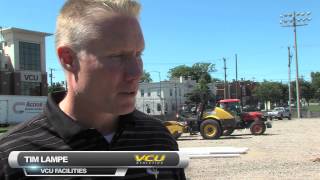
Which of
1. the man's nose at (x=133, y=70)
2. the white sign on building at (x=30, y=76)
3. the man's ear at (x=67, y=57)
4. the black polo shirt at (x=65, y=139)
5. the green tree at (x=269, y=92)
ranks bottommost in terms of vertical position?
the black polo shirt at (x=65, y=139)

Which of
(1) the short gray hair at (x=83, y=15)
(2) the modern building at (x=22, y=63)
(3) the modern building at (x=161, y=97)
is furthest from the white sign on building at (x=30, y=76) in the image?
(1) the short gray hair at (x=83, y=15)

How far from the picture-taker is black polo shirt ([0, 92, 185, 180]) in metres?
1.81

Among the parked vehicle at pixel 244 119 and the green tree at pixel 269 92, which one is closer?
the parked vehicle at pixel 244 119

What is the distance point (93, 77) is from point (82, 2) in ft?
0.92

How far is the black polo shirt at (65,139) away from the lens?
5.93 ft

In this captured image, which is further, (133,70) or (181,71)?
(181,71)

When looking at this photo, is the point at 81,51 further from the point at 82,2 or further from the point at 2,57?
the point at 2,57

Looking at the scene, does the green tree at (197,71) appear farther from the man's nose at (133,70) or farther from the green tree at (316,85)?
the man's nose at (133,70)

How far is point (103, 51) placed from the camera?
5.57ft

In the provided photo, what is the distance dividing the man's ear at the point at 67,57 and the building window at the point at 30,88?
3043 inches

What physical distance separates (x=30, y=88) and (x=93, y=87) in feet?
260

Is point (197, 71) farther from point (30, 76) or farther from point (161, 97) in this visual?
point (30, 76)

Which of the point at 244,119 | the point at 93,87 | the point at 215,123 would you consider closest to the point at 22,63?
the point at 244,119

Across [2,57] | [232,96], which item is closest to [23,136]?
[2,57]
